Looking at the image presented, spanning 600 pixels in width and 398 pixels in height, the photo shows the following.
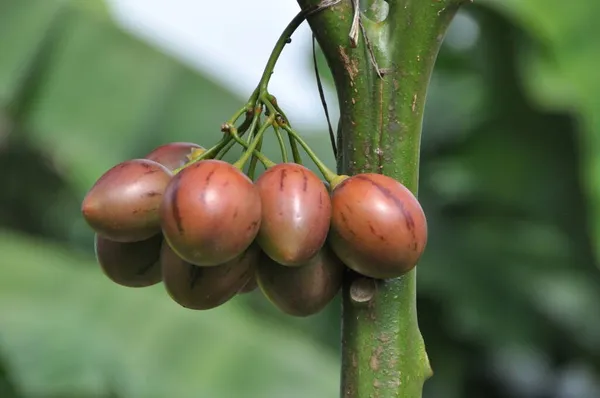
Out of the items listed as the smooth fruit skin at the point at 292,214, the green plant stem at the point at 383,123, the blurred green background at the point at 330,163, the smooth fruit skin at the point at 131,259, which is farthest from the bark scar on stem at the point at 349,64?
the blurred green background at the point at 330,163

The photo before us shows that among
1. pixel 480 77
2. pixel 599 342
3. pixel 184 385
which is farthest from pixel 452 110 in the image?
pixel 184 385

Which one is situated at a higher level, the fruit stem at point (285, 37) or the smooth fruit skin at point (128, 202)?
the fruit stem at point (285, 37)

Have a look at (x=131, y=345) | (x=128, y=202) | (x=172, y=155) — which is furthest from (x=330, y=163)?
(x=128, y=202)

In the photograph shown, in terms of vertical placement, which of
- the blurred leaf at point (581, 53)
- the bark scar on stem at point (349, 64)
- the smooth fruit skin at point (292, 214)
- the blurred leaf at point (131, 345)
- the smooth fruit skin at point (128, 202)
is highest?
the blurred leaf at point (581, 53)

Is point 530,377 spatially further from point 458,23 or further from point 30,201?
point 30,201

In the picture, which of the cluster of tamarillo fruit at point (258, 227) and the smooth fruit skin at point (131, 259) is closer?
the cluster of tamarillo fruit at point (258, 227)

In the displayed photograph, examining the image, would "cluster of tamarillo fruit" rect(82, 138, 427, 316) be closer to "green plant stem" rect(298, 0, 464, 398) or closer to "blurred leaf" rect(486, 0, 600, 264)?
"green plant stem" rect(298, 0, 464, 398)

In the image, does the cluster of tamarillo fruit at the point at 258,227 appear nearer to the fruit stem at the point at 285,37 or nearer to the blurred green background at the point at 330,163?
the fruit stem at the point at 285,37
